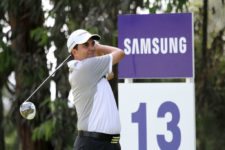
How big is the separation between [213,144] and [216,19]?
7.39 feet

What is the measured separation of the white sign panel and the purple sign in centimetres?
13

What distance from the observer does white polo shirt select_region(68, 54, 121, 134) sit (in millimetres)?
5891

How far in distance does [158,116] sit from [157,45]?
61cm

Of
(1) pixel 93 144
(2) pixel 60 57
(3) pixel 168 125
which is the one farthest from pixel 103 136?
(2) pixel 60 57

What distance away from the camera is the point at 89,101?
5.94 m

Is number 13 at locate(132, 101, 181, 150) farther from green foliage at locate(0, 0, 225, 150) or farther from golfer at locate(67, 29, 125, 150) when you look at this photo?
green foliage at locate(0, 0, 225, 150)

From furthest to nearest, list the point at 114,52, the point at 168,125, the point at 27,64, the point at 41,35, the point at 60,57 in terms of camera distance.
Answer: the point at 27,64, the point at 41,35, the point at 60,57, the point at 168,125, the point at 114,52

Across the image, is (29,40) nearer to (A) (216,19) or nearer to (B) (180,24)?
(A) (216,19)

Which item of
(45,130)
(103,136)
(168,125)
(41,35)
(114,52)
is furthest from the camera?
(45,130)

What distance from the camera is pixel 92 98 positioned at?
5.94 m

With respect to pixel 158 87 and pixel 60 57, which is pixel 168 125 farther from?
pixel 60 57

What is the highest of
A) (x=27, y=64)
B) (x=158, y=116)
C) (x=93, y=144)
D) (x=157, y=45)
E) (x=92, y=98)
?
(x=157, y=45)

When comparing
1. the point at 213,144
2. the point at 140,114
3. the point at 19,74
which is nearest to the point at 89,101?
the point at 140,114

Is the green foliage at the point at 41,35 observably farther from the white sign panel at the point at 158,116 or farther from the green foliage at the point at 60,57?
the white sign panel at the point at 158,116
